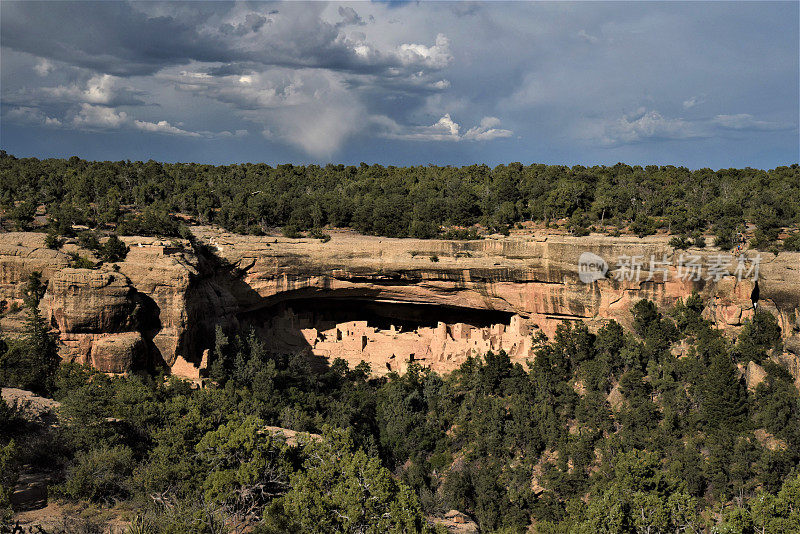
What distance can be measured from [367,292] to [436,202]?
836 cm

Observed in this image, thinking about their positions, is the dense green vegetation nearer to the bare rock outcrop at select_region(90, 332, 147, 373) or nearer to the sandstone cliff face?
the bare rock outcrop at select_region(90, 332, 147, 373)

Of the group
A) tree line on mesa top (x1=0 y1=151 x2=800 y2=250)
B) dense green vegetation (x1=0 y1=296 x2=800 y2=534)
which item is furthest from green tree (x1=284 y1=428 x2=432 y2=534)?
tree line on mesa top (x1=0 y1=151 x2=800 y2=250)

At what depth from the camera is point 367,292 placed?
1368 inches

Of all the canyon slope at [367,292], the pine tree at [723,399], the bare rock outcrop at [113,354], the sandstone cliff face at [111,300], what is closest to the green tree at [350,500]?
the bare rock outcrop at [113,354]

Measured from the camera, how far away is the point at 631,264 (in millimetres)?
29328

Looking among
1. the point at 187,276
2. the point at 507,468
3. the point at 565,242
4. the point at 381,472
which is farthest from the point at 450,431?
the point at 187,276

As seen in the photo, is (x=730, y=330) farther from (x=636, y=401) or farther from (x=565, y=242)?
(x=565, y=242)

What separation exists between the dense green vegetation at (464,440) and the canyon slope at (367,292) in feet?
3.52

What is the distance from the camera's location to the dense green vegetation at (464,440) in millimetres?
17641

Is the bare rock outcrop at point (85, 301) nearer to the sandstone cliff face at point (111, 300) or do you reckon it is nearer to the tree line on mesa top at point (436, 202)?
the sandstone cliff face at point (111, 300)

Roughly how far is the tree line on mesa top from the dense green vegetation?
22.4 feet

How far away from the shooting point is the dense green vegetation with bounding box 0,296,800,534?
57.9ft

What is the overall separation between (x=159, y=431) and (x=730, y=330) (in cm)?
2512

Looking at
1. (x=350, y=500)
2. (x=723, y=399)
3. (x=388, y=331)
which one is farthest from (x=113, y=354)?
(x=723, y=399)
